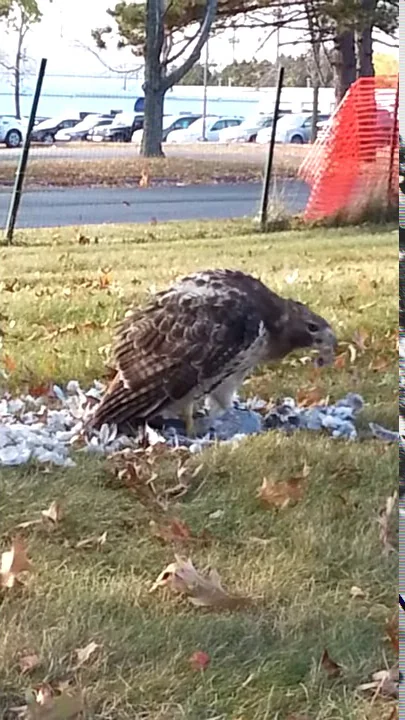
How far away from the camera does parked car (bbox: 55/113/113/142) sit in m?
1.80

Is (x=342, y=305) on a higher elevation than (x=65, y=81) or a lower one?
lower

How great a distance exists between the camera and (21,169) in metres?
1.81

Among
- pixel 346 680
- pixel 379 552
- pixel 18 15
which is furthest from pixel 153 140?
pixel 346 680

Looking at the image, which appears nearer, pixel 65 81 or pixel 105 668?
pixel 105 668

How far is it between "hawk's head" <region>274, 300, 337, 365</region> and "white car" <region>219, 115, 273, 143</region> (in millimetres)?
257

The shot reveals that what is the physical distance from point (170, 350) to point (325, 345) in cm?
24

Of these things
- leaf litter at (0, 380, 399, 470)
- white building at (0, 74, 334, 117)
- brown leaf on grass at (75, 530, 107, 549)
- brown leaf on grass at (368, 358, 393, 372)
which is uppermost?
white building at (0, 74, 334, 117)

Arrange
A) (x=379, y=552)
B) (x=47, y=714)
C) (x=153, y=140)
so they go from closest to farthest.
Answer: (x=47, y=714)
(x=379, y=552)
(x=153, y=140)

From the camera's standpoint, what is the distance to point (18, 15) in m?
1.79

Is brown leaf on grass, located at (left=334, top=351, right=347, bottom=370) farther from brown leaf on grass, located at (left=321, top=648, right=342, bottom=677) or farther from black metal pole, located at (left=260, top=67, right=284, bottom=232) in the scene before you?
brown leaf on grass, located at (left=321, top=648, right=342, bottom=677)

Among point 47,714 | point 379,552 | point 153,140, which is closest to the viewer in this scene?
point 47,714

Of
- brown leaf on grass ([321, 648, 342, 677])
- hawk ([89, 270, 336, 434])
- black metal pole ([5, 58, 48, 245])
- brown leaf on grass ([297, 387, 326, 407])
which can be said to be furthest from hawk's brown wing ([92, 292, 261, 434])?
brown leaf on grass ([321, 648, 342, 677])

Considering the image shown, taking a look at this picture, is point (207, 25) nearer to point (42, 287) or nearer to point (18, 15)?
point (18, 15)

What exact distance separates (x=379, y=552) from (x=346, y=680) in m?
0.19
